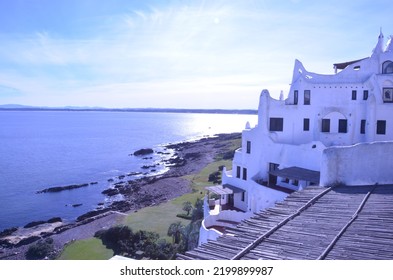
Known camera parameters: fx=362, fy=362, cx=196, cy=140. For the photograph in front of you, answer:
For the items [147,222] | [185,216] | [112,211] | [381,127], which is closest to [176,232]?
[185,216]

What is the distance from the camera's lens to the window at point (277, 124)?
29.5 metres

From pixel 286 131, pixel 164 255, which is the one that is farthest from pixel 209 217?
pixel 286 131

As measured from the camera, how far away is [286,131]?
96.5 ft

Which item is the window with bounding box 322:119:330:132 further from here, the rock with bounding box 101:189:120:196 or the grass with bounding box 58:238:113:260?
the rock with bounding box 101:189:120:196

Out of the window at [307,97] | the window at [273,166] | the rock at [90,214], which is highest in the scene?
the window at [307,97]

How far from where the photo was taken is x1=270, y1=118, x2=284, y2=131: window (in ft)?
96.9

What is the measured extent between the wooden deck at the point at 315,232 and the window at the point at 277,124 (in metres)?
15.3

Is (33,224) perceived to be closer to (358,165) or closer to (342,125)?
(342,125)

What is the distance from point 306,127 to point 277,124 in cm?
229

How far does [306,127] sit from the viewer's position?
28891mm

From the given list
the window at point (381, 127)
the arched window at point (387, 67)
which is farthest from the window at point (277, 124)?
the arched window at point (387, 67)

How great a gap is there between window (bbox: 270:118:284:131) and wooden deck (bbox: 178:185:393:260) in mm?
15325

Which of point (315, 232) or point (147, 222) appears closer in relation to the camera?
point (315, 232)

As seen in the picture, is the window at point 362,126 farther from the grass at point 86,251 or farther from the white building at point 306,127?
the grass at point 86,251
